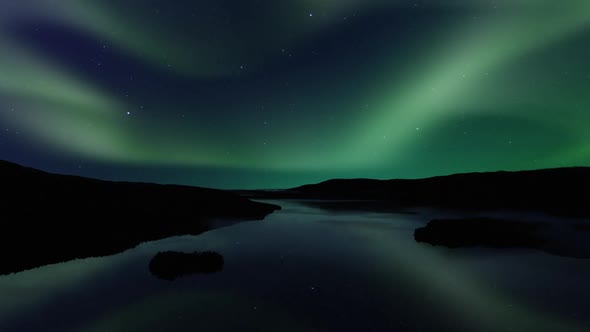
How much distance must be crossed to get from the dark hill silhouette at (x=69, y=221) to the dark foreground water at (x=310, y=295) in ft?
9.01

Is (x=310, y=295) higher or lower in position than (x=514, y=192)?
lower

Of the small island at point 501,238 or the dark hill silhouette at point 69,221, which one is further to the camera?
the small island at point 501,238

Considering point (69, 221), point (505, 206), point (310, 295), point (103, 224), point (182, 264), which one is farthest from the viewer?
point (505, 206)

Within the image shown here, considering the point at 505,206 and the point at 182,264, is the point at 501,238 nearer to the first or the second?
the point at 182,264

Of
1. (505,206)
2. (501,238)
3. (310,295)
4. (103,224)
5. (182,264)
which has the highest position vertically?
(505,206)

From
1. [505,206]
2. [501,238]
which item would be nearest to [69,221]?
[501,238]

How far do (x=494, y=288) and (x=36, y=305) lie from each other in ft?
60.6

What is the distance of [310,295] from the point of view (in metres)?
13.4

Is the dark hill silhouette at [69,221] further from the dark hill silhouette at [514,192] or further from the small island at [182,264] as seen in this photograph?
the dark hill silhouette at [514,192]

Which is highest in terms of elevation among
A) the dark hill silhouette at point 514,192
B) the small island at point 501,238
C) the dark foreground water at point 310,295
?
the dark hill silhouette at point 514,192

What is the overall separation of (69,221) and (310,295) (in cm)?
2210

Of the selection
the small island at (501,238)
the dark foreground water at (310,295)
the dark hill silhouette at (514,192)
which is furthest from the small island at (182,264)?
the dark hill silhouette at (514,192)

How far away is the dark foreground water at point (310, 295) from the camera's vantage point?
10.2m

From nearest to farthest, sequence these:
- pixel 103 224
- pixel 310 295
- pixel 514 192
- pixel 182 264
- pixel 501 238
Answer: pixel 310 295, pixel 182 264, pixel 103 224, pixel 501 238, pixel 514 192
